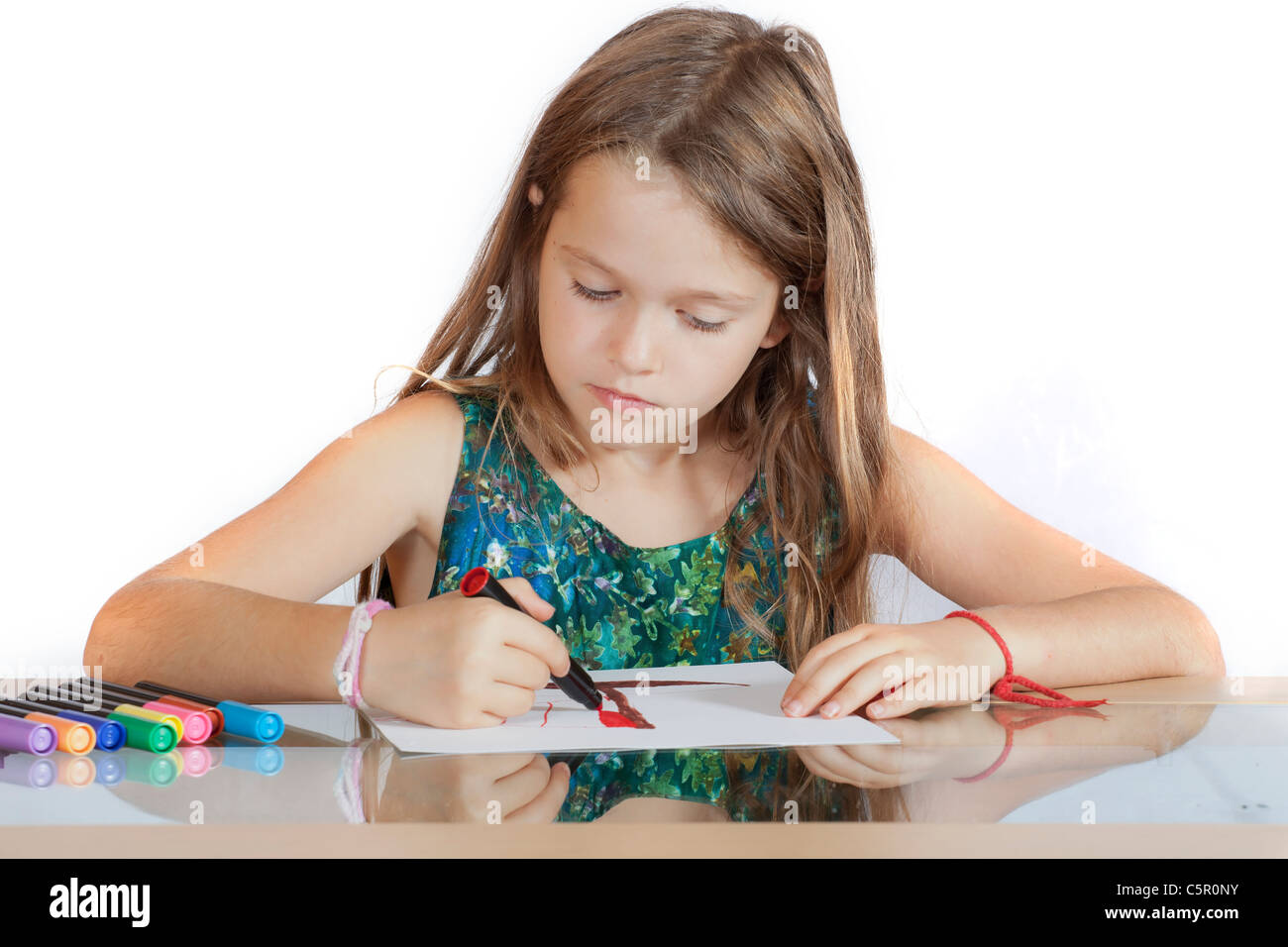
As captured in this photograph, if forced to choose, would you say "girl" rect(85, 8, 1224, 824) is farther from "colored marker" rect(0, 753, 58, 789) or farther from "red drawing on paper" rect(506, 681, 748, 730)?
"colored marker" rect(0, 753, 58, 789)

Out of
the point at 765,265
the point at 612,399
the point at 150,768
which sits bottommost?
the point at 150,768

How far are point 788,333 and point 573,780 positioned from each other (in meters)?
0.65

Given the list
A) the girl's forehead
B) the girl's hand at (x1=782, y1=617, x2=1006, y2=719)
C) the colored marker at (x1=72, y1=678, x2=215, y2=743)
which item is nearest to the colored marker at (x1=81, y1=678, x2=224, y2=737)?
the colored marker at (x1=72, y1=678, x2=215, y2=743)

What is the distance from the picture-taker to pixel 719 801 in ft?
2.01

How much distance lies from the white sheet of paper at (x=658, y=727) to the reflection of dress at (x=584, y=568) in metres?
0.25

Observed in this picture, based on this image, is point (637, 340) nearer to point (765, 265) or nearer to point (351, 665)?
point (765, 265)

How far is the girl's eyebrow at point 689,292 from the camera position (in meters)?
1.00

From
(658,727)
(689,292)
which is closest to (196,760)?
(658,727)

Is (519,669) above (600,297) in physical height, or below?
below

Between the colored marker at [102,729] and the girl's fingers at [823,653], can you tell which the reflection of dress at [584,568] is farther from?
the colored marker at [102,729]

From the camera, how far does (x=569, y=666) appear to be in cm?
82

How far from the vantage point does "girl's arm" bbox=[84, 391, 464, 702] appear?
0.85 metres

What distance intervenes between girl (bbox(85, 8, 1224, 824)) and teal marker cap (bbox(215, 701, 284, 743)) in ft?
0.28

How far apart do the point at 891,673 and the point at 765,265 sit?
38cm
